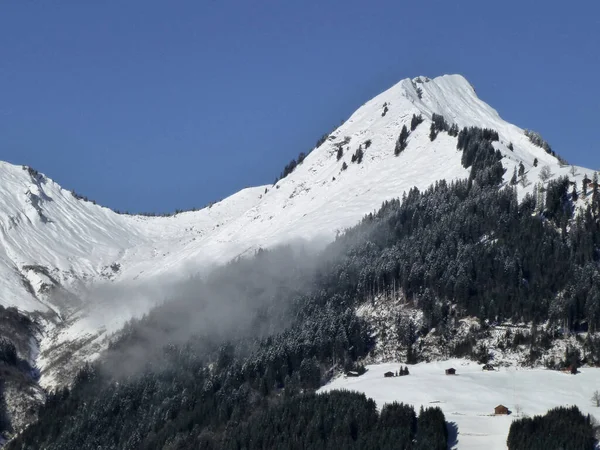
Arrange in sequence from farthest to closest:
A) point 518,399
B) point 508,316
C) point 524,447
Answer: point 508,316, point 518,399, point 524,447

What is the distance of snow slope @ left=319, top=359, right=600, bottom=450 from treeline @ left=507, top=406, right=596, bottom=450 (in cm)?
271

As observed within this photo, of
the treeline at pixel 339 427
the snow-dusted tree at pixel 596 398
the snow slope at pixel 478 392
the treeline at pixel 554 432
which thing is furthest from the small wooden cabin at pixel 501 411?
the snow-dusted tree at pixel 596 398

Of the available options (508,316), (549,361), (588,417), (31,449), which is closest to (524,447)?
(588,417)

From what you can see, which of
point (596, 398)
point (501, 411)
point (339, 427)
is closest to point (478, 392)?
point (501, 411)

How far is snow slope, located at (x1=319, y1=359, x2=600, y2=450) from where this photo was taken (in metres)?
153

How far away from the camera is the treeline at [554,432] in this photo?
14088 centimetres

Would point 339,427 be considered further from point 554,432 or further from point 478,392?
point 554,432

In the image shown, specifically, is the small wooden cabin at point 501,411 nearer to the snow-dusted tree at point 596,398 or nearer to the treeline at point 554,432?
the treeline at point 554,432

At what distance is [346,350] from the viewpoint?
19062 centimetres

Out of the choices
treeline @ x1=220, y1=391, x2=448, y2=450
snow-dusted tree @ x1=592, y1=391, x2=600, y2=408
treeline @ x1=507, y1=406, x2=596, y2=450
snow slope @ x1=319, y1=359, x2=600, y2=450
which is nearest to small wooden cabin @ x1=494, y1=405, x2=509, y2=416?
snow slope @ x1=319, y1=359, x2=600, y2=450

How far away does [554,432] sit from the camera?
14412 cm

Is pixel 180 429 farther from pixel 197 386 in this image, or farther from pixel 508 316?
pixel 508 316

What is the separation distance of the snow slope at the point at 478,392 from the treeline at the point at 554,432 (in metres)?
2.71

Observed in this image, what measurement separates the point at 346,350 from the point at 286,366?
1116 cm
